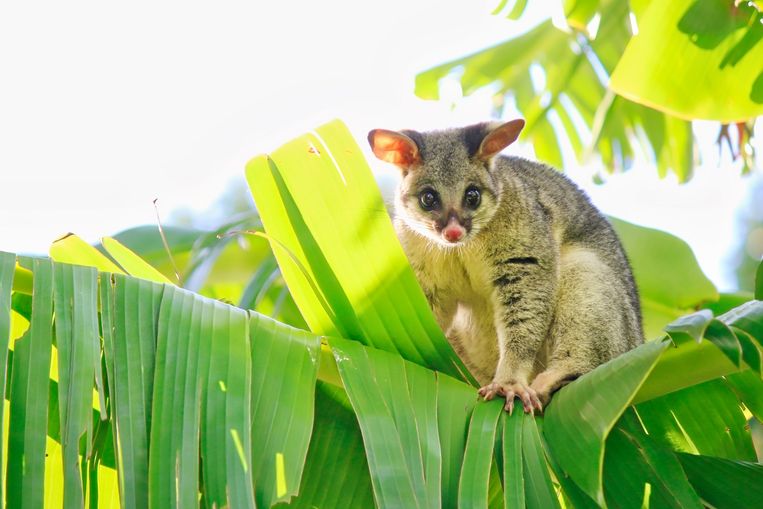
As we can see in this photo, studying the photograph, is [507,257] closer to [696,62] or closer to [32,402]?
[696,62]

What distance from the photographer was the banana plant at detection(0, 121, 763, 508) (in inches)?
84.9

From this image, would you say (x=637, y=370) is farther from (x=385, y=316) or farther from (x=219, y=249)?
(x=219, y=249)

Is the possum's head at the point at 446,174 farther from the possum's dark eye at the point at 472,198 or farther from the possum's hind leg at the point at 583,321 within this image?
the possum's hind leg at the point at 583,321

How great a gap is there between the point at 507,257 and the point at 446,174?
56 centimetres

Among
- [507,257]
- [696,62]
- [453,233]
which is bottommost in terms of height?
[507,257]

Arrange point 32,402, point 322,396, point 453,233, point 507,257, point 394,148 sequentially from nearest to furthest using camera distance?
point 32,402 < point 322,396 < point 453,233 < point 507,257 < point 394,148

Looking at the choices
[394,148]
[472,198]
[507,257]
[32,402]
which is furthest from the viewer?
[394,148]

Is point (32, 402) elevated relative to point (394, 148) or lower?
lower


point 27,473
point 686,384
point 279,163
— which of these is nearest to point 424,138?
point 279,163

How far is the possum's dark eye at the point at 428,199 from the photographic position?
13.8 feet

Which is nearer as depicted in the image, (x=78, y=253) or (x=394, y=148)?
(x=78, y=253)

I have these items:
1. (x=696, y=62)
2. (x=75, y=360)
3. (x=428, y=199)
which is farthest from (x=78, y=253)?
(x=696, y=62)

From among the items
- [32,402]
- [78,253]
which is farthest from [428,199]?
[32,402]

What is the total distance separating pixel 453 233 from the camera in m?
3.83
